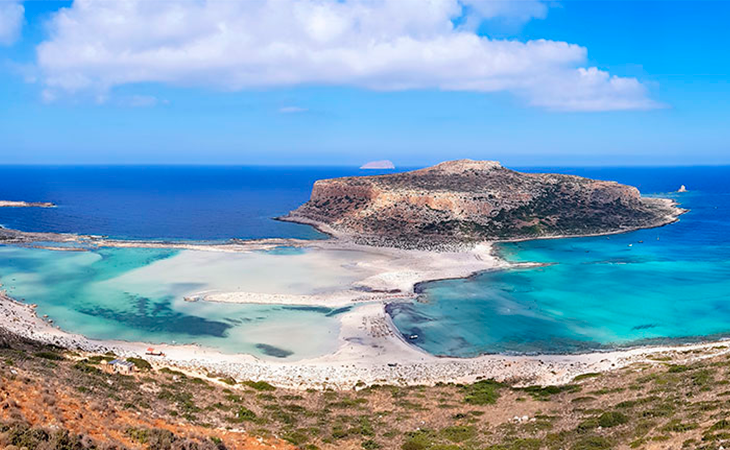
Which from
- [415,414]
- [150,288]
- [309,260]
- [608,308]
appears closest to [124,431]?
[415,414]

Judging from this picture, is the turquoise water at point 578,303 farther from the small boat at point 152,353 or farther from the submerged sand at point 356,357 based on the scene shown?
the small boat at point 152,353

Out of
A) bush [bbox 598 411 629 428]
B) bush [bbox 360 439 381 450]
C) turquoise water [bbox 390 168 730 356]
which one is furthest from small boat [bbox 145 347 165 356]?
bush [bbox 598 411 629 428]

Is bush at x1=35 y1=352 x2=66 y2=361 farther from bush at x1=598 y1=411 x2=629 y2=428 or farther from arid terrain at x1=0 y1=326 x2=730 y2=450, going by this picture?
bush at x1=598 y1=411 x2=629 y2=428

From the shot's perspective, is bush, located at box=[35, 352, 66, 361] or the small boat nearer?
bush, located at box=[35, 352, 66, 361]

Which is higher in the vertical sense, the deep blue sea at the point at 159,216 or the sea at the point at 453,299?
the deep blue sea at the point at 159,216

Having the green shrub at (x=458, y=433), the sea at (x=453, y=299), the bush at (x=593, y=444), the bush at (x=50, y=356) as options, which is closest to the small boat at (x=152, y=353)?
the sea at (x=453, y=299)
